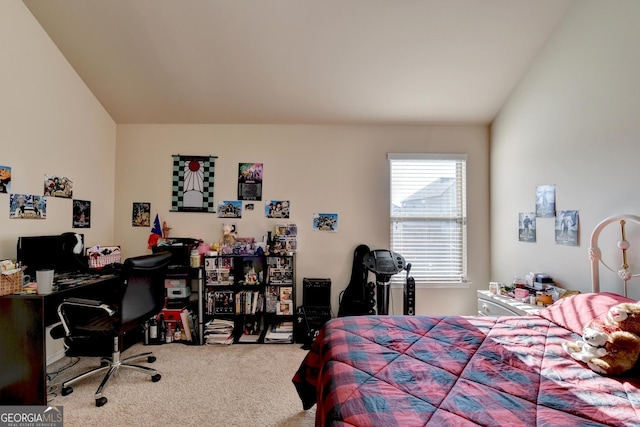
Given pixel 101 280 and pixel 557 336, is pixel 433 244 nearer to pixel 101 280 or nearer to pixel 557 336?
pixel 557 336

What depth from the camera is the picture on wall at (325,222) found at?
134 inches

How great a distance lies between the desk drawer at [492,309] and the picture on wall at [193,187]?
10.0 feet

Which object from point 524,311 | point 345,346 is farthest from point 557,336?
point 345,346

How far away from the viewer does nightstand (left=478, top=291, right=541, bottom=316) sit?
2206 mm

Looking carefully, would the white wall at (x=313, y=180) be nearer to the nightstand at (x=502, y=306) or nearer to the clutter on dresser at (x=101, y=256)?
the clutter on dresser at (x=101, y=256)

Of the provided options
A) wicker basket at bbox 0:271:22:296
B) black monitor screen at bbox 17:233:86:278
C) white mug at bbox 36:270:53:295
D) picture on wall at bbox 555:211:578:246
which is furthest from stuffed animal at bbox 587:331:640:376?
black monitor screen at bbox 17:233:86:278

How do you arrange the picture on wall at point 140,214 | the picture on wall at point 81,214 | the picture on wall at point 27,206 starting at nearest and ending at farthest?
the picture on wall at point 27,206 < the picture on wall at point 81,214 < the picture on wall at point 140,214

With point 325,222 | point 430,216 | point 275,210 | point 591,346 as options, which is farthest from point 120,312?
point 430,216

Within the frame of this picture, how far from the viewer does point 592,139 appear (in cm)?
213

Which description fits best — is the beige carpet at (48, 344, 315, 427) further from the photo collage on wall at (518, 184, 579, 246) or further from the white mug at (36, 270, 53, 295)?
the photo collage on wall at (518, 184, 579, 246)

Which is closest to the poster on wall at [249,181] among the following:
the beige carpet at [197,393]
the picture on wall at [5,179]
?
the beige carpet at [197,393]

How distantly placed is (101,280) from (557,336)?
3323 millimetres

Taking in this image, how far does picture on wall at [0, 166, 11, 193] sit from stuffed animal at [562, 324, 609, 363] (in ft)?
12.8

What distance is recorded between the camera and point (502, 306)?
2.43 meters
